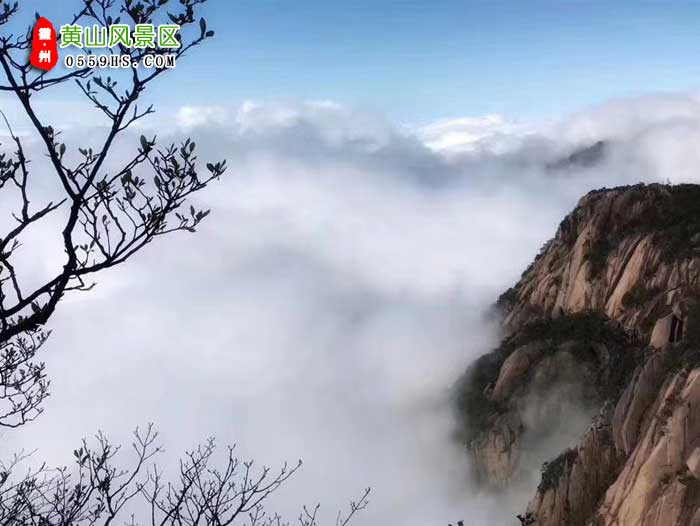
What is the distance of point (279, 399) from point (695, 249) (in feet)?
189

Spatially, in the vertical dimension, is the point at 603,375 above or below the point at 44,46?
above

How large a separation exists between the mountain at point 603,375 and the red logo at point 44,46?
1808 cm

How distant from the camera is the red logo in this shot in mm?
6154

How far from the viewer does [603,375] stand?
101ft

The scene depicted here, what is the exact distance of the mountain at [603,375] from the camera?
59.8ft

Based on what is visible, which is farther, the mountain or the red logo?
the mountain

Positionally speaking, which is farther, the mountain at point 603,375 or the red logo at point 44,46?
the mountain at point 603,375

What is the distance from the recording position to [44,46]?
642 cm

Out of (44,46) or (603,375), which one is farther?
(603,375)

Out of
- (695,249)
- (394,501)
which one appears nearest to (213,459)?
(394,501)

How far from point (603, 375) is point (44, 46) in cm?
3098

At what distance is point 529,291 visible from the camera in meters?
41.2

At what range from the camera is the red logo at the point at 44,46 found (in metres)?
6.15

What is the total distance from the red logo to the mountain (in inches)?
712
